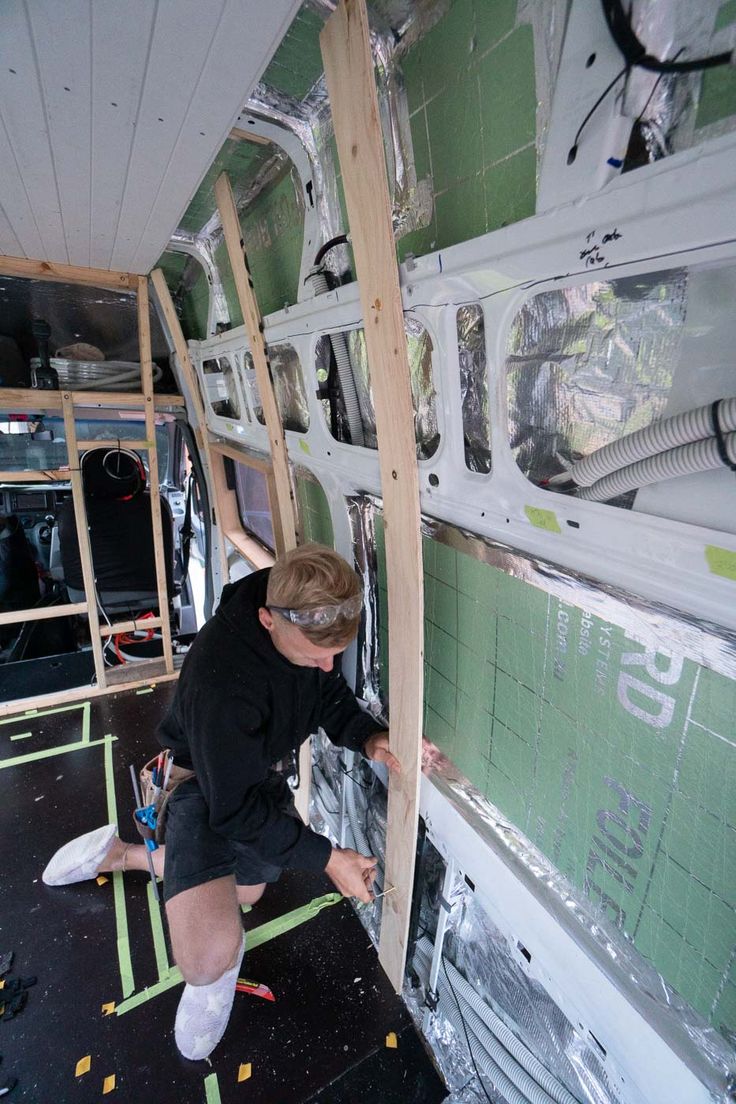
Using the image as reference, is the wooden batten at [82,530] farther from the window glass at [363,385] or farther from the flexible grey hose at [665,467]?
the flexible grey hose at [665,467]

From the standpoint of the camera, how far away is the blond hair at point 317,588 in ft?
4.45

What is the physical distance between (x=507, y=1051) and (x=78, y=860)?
1727 mm

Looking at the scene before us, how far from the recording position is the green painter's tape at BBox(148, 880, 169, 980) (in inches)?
69.9

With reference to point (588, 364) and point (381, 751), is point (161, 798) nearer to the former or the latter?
point (381, 751)

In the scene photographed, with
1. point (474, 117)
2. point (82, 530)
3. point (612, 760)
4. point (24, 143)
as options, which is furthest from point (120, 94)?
point (82, 530)

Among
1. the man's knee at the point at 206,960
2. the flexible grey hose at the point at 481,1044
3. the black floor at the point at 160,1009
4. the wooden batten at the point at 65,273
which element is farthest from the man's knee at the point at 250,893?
the wooden batten at the point at 65,273

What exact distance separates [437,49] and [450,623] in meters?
1.23

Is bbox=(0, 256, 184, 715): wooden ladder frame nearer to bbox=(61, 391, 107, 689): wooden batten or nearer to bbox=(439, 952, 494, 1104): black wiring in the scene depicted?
bbox=(61, 391, 107, 689): wooden batten

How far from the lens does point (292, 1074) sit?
1513mm

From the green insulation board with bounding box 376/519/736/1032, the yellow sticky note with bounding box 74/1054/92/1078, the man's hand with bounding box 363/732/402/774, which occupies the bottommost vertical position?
the yellow sticky note with bounding box 74/1054/92/1078

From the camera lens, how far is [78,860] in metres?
2.03

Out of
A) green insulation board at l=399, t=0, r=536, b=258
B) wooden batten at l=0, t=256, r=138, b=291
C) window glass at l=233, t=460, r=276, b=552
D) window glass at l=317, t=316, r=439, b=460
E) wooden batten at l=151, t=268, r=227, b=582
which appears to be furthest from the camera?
window glass at l=233, t=460, r=276, b=552

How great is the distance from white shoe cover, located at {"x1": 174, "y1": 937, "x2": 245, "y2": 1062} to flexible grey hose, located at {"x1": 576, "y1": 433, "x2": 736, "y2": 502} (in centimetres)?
183

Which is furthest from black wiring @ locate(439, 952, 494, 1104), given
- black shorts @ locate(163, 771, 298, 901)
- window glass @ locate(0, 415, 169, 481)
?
window glass @ locate(0, 415, 169, 481)
